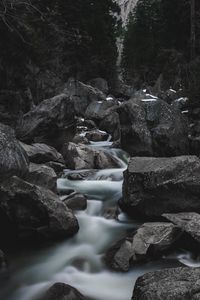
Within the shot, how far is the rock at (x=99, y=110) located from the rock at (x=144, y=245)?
14.9 metres

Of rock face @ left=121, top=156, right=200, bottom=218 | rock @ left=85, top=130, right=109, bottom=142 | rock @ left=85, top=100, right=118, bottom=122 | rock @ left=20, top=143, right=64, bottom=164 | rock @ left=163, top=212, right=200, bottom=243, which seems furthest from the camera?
rock @ left=85, top=100, right=118, bottom=122

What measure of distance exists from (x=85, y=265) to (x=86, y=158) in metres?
5.98

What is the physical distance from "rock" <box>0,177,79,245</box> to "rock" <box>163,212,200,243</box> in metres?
1.94

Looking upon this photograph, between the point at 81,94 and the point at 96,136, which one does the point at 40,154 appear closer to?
the point at 96,136

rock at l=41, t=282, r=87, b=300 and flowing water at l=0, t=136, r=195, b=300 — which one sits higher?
rock at l=41, t=282, r=87, b=300

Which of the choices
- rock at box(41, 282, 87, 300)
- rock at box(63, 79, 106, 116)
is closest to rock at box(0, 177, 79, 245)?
rock at box(41, 282, 87, 300)

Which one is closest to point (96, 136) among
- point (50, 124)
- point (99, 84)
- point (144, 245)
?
point (50, 124)

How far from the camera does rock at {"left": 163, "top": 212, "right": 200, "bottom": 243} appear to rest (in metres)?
6.67

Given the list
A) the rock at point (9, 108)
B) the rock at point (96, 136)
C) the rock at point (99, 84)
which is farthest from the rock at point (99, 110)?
the rock at point (99, 84)

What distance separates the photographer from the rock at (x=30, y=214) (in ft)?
23.5

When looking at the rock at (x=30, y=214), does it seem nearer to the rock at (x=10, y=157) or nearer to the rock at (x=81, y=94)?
the rock at (x=10, y=157)

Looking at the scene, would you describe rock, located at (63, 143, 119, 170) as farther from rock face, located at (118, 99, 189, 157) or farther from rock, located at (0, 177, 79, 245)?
rock, located at (0, 177, 79, 245)

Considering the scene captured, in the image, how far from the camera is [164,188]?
319 inches

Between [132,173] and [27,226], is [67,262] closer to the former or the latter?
[27,226]
